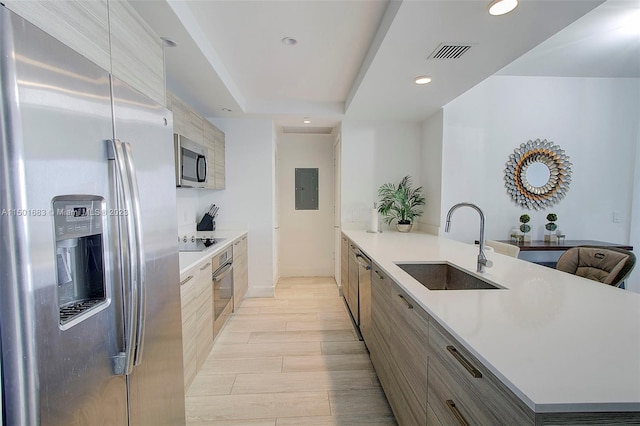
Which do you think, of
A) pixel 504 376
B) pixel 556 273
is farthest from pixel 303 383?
pixel 556 273

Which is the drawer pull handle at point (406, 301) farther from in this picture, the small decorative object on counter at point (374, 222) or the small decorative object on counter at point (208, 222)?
the small decorative object on counter at point (208, 222)

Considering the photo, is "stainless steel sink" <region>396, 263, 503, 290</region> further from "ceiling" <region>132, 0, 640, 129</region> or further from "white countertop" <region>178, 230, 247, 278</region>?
"ceiling" <region>132, 0, 640, 129</region>

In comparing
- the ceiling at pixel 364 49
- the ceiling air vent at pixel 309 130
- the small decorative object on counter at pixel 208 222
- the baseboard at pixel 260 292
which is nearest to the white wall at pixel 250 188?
the baseboard at pixel 260 292

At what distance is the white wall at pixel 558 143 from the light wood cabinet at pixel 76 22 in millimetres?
3162

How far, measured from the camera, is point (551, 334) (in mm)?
815

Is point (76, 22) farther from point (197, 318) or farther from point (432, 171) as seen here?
point (432, 171)

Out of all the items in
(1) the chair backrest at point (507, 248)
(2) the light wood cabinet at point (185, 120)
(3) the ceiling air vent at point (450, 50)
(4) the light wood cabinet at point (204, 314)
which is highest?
(3) the ceiling air vent at point (450, 50)

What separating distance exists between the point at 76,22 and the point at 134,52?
12.8 inches

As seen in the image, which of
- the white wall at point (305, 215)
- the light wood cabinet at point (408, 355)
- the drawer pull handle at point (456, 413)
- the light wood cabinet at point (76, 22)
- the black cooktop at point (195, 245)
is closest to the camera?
the light wood cabinet at point (76, 22)

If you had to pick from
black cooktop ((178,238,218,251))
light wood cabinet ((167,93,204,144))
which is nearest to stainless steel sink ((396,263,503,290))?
black cooktop ((178,238,218,251))

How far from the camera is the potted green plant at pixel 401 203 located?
3.40 metres

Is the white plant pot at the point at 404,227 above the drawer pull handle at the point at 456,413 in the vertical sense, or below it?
above

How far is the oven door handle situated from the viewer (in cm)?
227

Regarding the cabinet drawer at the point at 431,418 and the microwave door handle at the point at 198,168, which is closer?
the cabinet drawer at the point at 431,418
